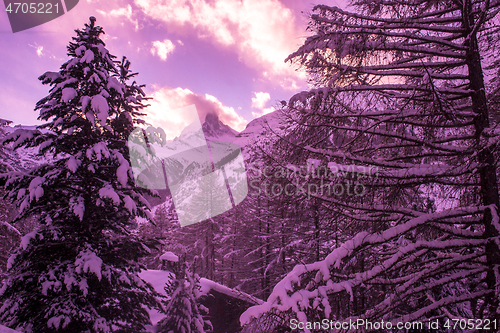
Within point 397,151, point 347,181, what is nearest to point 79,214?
point 347,181

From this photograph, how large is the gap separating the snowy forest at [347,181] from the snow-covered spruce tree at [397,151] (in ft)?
0.08

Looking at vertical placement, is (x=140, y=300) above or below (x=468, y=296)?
below

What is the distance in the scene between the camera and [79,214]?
17.4ft

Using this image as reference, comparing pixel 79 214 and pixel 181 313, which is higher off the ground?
pixel 79 214

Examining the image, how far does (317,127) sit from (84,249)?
19.1 ft

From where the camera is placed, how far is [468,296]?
9.62 ft

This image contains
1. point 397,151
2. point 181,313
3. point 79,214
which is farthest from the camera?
point 181,313

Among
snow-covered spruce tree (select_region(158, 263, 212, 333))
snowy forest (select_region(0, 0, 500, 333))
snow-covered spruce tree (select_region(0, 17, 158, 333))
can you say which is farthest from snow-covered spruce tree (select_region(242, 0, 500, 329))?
snow-covered spruce tree (select_region(158, 263, 212, 333))

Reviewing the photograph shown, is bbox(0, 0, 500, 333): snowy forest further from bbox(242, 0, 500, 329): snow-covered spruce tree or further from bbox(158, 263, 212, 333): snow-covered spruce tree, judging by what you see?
bbox(158, 263, 212, 333): snow-covered spruce tree

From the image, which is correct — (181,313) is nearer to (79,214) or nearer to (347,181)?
(79,214)

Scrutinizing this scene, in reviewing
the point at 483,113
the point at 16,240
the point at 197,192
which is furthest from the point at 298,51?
the point at 197,192

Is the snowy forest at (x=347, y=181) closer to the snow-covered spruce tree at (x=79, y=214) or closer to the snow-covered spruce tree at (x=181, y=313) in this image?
the snow-covered spruce tree at (x=79, y=214)

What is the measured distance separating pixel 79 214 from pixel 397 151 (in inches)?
264

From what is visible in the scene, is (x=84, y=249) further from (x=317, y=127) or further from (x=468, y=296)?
(x=468, y=296)
